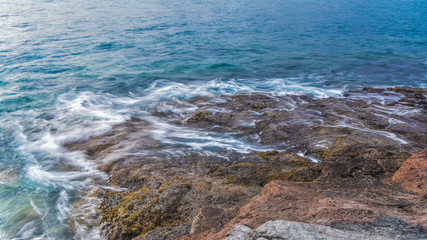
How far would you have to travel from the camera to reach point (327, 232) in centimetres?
250

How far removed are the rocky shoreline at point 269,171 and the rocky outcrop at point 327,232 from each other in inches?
0.8

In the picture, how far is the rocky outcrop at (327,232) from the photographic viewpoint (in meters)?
2.40

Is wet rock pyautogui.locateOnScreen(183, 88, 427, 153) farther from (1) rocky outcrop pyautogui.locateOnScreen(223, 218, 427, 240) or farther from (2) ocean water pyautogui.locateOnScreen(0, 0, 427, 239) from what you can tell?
(1) rocky outcrop pyautogui.locateOnScreen(223, 218, 427, 240)

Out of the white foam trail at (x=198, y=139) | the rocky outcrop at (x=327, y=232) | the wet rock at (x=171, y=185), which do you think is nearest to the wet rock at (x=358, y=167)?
the wet rock at (x=171, y=185)

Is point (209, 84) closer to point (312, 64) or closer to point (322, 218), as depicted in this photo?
point (312, 64)

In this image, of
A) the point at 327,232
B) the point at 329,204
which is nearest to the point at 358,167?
the point at 329,204

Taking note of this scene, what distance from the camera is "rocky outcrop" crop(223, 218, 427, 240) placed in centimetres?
240

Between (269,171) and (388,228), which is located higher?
(388,228)

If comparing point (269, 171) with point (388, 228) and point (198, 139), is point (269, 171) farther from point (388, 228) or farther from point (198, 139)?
point (198, 139)

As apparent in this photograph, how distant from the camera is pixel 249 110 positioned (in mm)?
8906

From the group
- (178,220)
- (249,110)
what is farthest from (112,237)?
(249,110)

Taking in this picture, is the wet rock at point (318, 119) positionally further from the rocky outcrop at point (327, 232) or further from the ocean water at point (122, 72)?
the rocky outcrop at point (327, 232)

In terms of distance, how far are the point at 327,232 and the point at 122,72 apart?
536 inches

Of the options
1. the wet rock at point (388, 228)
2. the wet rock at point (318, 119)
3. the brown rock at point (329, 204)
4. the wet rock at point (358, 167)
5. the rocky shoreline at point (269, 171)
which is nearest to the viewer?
the wet rock at point (388, 228)
